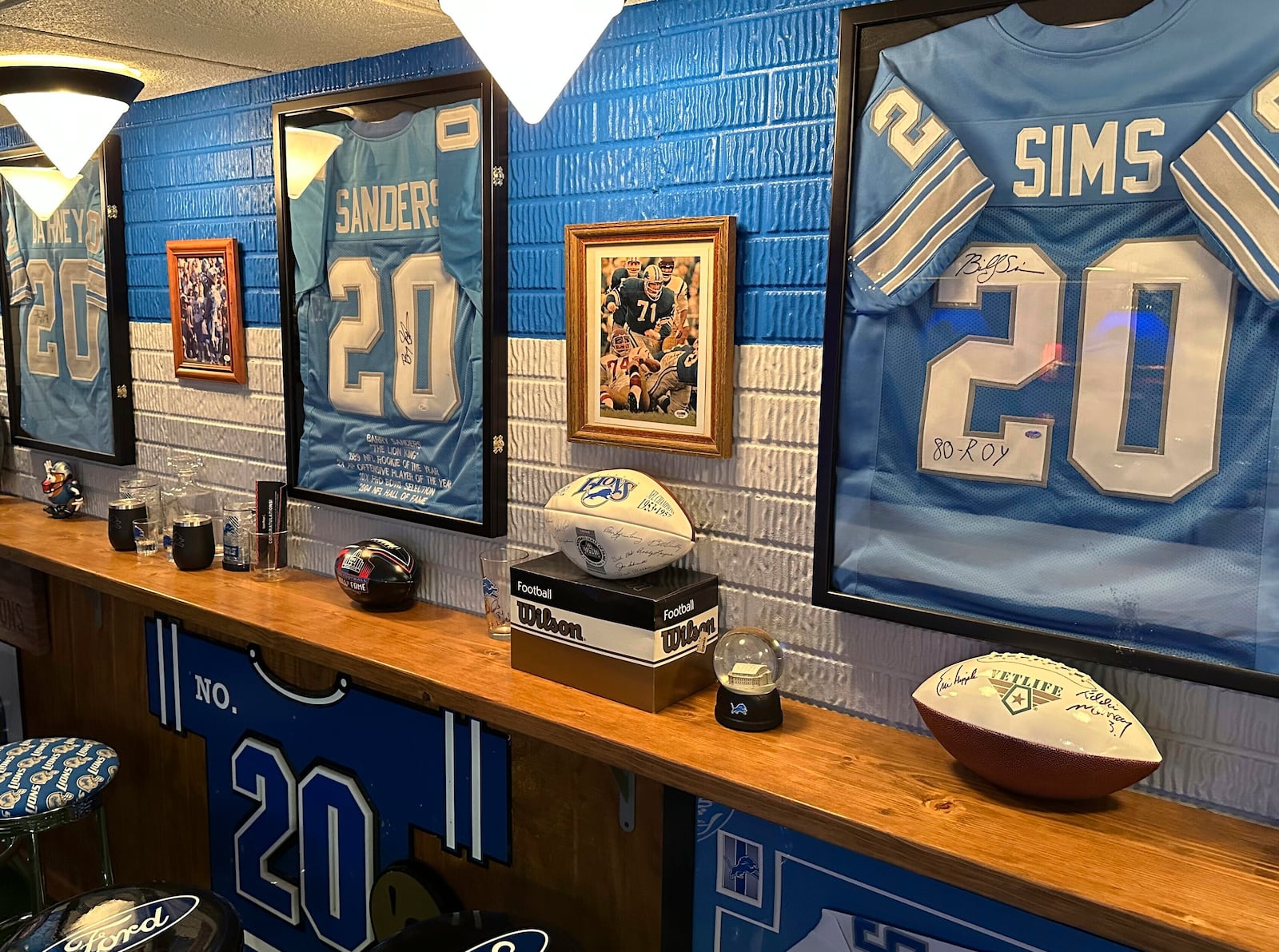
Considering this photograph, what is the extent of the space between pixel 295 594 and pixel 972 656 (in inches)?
65.2

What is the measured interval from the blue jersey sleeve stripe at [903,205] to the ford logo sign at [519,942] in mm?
1326

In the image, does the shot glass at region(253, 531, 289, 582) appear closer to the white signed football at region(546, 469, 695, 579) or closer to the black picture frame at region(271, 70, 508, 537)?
the black picture frame at region(271, 70, 508, 537)

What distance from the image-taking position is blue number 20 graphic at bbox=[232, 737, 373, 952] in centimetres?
250

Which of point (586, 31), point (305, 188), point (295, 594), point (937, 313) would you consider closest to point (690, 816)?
point (937, 313)

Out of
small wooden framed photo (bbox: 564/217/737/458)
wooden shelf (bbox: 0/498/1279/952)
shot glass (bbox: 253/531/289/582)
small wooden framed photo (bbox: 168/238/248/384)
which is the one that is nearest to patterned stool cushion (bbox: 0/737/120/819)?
shot glass (bbox: 253/531/289/582)

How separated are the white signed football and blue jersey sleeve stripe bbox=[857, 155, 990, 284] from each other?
555 millimetres

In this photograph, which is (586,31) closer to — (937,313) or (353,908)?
(937,313)

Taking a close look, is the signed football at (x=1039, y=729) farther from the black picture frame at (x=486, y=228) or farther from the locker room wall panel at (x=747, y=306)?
the black picture frame at (x=486, y=228)

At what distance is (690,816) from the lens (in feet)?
6.32

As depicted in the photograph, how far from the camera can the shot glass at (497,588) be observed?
223 cm

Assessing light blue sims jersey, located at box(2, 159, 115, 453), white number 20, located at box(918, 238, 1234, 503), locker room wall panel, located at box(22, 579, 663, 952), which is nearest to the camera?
white number 20, located at box(918, 238, 1234, 503)

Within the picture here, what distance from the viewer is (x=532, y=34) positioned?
145 centimetres

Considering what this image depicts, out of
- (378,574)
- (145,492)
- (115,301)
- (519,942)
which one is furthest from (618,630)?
(115,301)

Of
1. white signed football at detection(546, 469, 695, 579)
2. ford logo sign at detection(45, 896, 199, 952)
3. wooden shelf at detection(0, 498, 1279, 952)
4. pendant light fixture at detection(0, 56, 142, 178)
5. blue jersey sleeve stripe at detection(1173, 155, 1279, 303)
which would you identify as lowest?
ford logo sign at detection(45, 896, 199, 952)
